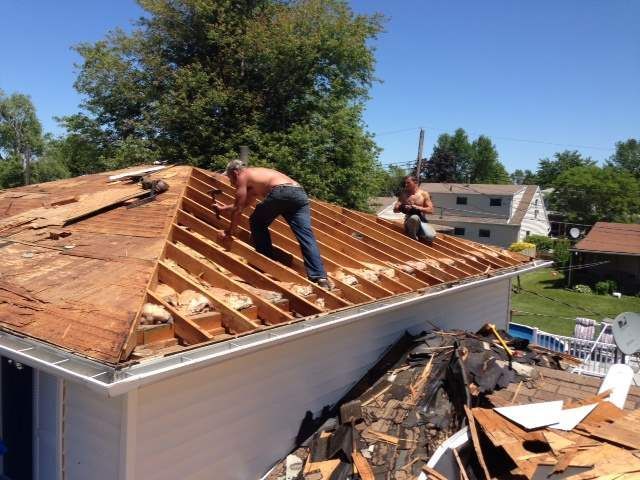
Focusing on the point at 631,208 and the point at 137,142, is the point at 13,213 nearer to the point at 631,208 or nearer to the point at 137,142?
the point at 137,142

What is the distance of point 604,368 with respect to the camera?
1148cm

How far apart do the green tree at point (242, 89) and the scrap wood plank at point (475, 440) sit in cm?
1549

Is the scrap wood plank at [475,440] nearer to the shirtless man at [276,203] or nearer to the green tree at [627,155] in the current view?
the shirtless man at [276,203]

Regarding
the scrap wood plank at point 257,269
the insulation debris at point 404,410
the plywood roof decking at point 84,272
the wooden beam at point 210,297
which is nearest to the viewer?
the plywood roof decking at point 84,272

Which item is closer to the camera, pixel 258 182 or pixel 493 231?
pixel 258 182

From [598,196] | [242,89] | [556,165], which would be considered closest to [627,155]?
[556,165]

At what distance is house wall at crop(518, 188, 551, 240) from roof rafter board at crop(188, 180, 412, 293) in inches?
1485

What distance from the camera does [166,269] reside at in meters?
4.68

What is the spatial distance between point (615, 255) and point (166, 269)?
98.4 ft

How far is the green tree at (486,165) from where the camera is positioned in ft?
296

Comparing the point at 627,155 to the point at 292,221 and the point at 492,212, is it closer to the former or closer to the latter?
the point at 492,212

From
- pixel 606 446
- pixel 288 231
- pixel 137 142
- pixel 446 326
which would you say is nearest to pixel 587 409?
pixel 606 446

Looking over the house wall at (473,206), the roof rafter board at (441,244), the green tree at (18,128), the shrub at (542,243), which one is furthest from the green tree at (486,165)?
the roof rafter board at (441,244)

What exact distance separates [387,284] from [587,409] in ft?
→ 8.34
